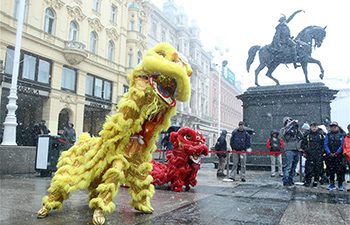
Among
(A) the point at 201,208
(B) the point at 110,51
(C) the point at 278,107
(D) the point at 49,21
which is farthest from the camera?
(B) the point at 110,51

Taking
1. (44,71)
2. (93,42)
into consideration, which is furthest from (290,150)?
(93,42)

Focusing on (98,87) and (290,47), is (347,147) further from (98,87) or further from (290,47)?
(98,87)

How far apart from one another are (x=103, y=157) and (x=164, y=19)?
34.3 m

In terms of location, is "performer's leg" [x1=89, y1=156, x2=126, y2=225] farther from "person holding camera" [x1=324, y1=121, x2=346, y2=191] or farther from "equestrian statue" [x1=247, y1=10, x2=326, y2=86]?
"equestrian statue" [x1=247, y1=10, x2=326, y2=86]

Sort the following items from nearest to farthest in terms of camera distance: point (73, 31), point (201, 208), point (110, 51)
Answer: point (201, 208) < point (73, 31) < point (110, 51)

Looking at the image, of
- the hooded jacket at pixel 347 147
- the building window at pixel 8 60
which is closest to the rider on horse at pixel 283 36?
the hooded jacket at pixel 347 147

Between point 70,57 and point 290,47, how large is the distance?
1514 centimetres

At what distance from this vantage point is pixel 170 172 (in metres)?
6.05

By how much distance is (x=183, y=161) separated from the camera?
19.7ft

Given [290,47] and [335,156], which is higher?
[290,47]

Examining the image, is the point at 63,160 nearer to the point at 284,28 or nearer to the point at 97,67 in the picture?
the point at 284,28

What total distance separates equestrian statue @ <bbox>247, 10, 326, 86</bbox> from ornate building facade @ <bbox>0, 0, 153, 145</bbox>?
42.8 ft

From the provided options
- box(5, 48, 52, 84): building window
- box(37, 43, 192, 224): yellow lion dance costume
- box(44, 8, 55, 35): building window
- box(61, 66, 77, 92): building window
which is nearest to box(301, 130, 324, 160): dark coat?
box(37, 43, 192, 224): yellow lion dance costume

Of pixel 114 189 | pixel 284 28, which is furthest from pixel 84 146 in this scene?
pixel 284 28
